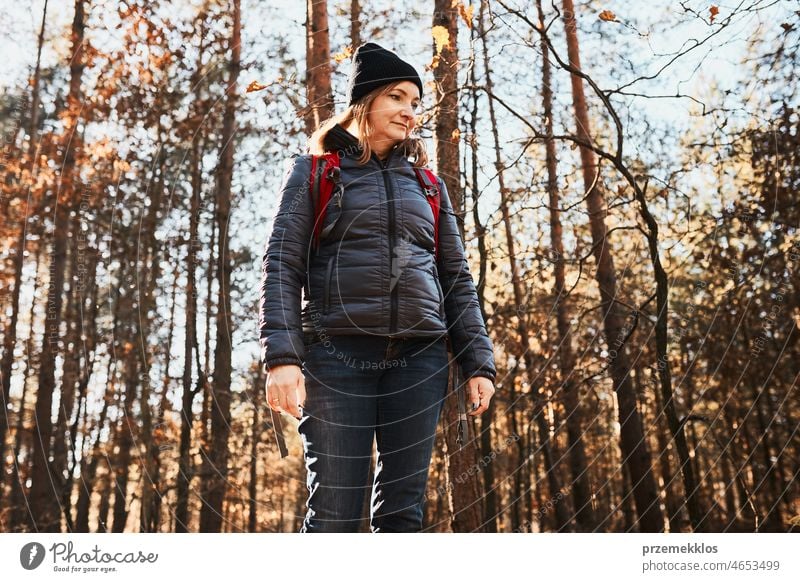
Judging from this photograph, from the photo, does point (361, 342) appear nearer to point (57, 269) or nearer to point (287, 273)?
point (287, 273)

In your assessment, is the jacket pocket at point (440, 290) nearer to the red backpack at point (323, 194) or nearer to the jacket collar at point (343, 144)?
the red backpack at point (323, 194)

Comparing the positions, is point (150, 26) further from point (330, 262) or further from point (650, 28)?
point (330, 262)

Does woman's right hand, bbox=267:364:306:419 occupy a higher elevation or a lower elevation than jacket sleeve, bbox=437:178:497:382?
lower

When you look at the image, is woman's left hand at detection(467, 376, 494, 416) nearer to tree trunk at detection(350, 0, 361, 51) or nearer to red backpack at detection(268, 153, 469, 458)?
red backpack at detection(268, 153, 469, 458)

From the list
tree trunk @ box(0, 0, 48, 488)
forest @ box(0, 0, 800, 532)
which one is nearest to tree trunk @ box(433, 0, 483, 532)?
forest @ box(0, 0, 800, 532)

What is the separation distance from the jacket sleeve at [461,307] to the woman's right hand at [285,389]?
66cm

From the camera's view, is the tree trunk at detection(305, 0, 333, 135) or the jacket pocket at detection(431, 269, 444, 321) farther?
the tree trunk at detection(305, 0, 333, 135)

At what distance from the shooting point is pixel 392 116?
2.65 meters

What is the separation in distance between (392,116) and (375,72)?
0.75 feet

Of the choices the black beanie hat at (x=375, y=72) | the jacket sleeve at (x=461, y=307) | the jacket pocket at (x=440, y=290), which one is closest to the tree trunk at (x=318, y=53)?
the black beanie hat at (x=375, y=72)

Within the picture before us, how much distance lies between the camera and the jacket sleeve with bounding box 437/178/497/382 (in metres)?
2.60

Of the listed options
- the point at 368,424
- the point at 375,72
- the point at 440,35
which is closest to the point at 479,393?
the point at 368,424

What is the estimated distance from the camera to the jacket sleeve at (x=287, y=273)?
2.27 m
